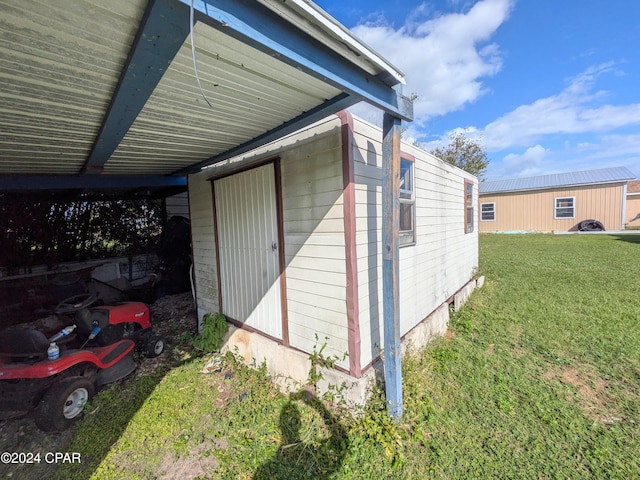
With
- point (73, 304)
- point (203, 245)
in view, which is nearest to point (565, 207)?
point (203, 245)

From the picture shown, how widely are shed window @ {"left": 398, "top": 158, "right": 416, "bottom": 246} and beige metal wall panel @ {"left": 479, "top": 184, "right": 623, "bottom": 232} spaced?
55.6 ft

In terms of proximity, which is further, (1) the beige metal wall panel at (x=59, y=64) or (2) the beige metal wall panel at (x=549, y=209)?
(2) the beige metal wall panel at (x=549, y=209)

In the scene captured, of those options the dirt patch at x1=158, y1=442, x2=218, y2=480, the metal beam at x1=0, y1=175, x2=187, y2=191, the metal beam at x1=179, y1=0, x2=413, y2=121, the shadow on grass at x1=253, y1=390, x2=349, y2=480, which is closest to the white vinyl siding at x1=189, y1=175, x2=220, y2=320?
the metal beam at x1=0, y1=175, x2=187, y2=191

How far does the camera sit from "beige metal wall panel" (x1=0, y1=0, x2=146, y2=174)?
1.06m

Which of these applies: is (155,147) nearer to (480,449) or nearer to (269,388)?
(269,388)

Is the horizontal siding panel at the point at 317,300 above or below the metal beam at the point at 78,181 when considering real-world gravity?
below

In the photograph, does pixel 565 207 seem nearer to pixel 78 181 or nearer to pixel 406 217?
pixel 406 217

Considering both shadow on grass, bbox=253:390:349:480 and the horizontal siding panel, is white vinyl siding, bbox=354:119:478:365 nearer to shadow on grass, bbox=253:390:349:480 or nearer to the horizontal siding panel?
the horizontal siding panel

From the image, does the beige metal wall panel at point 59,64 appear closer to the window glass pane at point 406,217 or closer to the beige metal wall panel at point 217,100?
the beige metal wall panel at point 217,100

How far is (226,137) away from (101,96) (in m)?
1.11

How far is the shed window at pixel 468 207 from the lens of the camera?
20.2ft

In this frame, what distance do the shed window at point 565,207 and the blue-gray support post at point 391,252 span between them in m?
18.6

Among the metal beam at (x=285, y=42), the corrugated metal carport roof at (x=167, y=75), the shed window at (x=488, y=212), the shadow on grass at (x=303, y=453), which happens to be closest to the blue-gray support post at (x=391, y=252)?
the corrugated metal carport roof at (x=167, y=75)

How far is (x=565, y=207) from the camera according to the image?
1548cm
